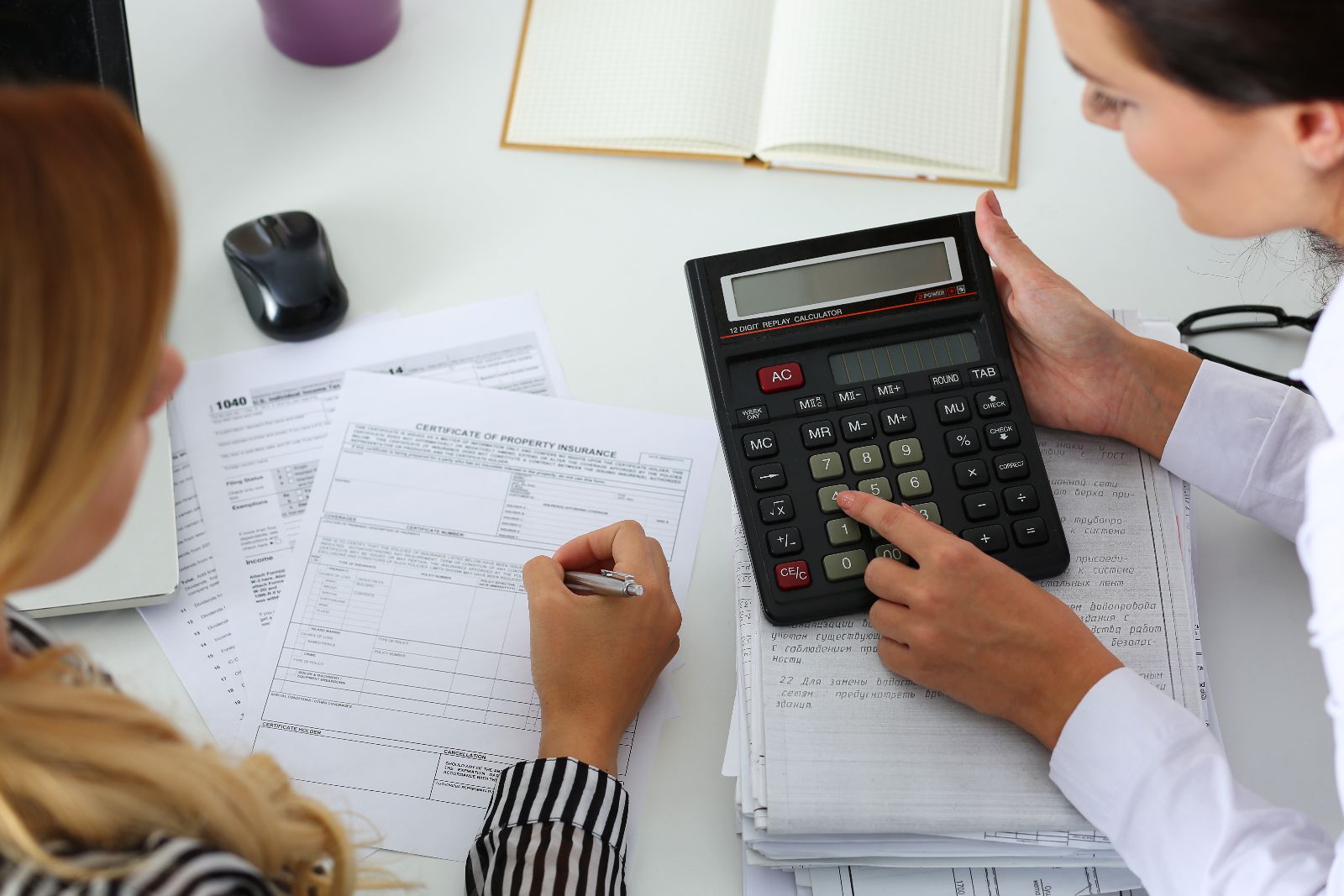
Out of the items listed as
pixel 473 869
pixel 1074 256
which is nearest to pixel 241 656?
pixel 473 869

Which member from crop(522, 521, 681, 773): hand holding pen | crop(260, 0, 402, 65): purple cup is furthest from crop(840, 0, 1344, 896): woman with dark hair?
crop(260, 0, 402, 65): purple cup

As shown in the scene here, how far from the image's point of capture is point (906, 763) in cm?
60

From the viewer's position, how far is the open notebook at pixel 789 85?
854 millimetres

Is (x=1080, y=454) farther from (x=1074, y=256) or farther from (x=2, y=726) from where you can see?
(x=2, y=726)

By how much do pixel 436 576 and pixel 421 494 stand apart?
0.06 meters

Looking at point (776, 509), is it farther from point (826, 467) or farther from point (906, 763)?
point (906, 763)

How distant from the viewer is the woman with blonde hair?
38 centimetres

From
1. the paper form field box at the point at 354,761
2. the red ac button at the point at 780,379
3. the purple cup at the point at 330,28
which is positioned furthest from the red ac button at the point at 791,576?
the purple cup at the point at 330,28

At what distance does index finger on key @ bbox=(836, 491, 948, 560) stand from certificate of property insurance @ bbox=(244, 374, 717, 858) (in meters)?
0.13

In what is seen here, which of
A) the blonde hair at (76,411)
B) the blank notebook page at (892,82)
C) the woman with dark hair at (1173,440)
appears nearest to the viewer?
the blonde hair at (76,411)

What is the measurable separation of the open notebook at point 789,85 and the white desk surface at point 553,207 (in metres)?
0.02

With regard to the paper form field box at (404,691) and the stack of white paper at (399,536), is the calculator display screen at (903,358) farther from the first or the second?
the paper form field box at (404,691)

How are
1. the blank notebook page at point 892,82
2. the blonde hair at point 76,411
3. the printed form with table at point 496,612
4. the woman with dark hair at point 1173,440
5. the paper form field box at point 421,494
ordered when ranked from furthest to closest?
the blank notebook page at point 892,82, the paper form field box at point 421,494, the printed form with table at point 496,612, the woman with dark hair at point 1173,440, the blonde hair at point 76,411

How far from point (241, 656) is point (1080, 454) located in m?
0.52
